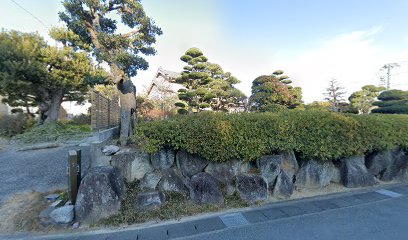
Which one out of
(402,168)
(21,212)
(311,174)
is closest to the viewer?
(21,212)

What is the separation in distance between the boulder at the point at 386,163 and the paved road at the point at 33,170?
7.07 m

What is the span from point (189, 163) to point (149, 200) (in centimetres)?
92

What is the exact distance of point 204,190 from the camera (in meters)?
3.44

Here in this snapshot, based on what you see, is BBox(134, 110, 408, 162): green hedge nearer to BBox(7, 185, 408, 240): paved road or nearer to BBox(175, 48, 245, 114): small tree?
BBox(7, 185, 408, 240): paved road

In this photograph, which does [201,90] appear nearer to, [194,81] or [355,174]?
[194,81]

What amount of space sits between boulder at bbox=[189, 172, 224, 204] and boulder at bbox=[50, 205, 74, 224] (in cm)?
187

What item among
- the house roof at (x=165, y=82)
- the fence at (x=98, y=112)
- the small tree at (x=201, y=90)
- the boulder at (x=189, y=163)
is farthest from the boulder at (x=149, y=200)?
the house roof at (x=165, y=82)

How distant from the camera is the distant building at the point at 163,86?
1794 cm

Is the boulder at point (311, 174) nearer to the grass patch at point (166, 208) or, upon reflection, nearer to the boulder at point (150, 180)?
the grass patch at point (166, 208)

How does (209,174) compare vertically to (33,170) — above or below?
above

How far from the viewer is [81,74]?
33.4 ft

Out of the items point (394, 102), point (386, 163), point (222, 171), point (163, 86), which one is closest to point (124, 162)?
point (222, 171)

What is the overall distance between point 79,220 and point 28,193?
170 centimetres

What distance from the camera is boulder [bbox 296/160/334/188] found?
13.6 ft
